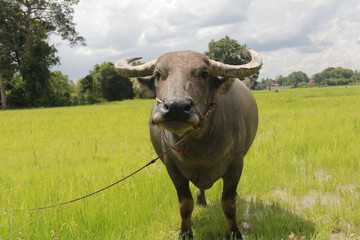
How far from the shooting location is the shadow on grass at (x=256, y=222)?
2471 millimetres

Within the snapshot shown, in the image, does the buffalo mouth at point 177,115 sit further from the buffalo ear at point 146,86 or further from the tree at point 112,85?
the tree at point 112,85

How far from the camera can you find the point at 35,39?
2728cm

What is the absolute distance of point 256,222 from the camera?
270cm

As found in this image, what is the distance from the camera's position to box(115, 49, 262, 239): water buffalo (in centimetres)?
170

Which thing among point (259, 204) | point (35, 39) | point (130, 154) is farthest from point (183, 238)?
point (35, 39)

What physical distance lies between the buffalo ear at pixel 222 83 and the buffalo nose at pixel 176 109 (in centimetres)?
54

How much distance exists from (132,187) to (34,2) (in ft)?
94.9

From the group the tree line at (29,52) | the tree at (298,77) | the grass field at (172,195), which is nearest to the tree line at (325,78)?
the tree at (298,77)

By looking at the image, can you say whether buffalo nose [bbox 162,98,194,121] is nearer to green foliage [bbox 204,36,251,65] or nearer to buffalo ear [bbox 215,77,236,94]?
buffalo ear [bbox 215,77,236,94]

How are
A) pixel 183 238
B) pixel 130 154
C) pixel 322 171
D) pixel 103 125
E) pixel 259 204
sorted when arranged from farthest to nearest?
pixel 103 125
pixel 130 154
pixel 322 171
pixel 259 204
pixel 183 238

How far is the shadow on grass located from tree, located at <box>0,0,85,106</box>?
27820mm

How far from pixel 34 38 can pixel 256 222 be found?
29.1m

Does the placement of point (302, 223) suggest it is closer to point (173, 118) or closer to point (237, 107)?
point (237, 107)

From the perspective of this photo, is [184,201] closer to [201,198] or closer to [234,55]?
[201,198]
